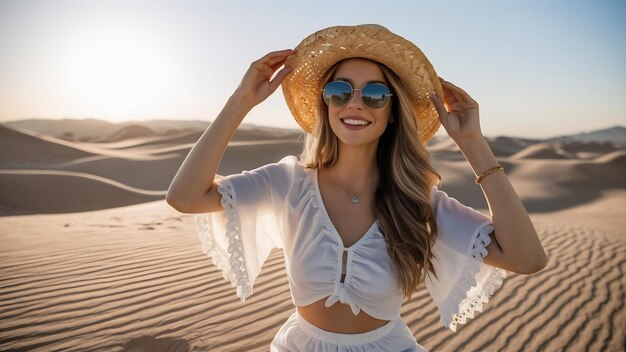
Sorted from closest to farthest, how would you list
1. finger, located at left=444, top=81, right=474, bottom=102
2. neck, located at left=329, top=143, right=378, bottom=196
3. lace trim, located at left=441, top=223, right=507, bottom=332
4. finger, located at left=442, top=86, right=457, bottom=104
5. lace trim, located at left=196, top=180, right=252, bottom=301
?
lace trim, located at left=441, top=223, right=507, bottom=332
lace trim, located at left=196, top=180, right=252, bottom=301
finger, located at left=444, top=81, right=474, bottom=102
finger, located at left=442, top=86, right=457, bottom=104
neck, located at left=329, top=143, right=378, bottom=196

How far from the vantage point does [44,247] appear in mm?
6219

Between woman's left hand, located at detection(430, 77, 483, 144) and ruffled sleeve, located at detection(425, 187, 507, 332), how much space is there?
0.31m

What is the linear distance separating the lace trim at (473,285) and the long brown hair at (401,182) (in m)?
0.16

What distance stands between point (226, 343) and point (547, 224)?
867 cm

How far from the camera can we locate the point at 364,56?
2322 millimetres

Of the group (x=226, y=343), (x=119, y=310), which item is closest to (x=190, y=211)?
(x=226, y=343)

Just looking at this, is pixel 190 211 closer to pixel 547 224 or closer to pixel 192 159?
pixel 192 159

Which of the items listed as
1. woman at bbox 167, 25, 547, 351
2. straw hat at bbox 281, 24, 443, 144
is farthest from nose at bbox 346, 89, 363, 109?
straw hat at bbox 281, 24, 443, 144

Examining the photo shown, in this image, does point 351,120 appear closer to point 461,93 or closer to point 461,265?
point 461,93

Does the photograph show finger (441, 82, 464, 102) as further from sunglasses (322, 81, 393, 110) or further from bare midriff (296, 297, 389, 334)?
bare midriff (296, 297, 389, 334)

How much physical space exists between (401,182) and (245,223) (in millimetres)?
766

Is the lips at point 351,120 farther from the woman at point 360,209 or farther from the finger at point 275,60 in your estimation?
the finger at point 275,60

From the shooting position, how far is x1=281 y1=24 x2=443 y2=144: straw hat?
88.7 inches

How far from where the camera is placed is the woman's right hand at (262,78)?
87.9 inches
